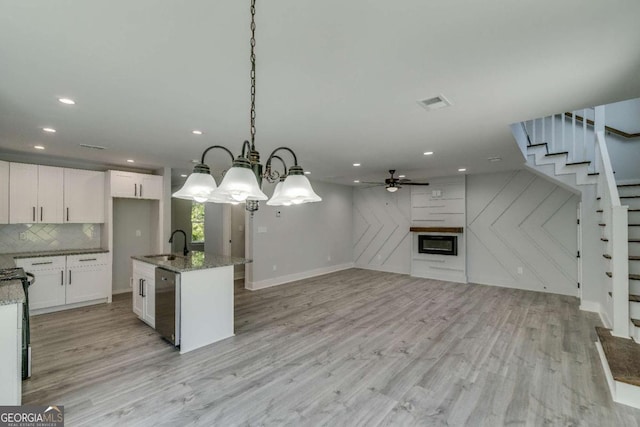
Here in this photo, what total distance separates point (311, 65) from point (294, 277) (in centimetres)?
553

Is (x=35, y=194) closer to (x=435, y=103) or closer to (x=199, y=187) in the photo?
(x=199, y=187)

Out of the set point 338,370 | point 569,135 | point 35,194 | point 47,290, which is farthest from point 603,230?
point 35,194

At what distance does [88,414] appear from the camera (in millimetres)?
2131

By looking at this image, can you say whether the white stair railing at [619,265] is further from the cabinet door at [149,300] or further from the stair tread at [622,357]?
the cabinet door at [149,300]

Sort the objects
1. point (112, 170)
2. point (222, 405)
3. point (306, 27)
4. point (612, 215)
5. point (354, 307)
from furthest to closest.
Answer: point (112, 170)
point (354, 307)
point (612, 215)
point (222, 405)
point (306, 27)

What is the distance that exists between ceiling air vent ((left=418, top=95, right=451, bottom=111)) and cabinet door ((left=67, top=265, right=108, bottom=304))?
558cm

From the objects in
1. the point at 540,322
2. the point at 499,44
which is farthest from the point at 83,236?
the point at 540,322

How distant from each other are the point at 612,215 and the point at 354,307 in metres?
3.50

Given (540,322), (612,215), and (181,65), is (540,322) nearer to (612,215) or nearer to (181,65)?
(612,215)

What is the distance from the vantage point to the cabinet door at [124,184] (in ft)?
16.6

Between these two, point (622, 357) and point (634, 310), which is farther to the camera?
point (634, 310)

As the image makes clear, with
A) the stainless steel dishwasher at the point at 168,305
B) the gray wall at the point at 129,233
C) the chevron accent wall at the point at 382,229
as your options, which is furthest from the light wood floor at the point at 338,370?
the chevron accent wall at the point at 382,229

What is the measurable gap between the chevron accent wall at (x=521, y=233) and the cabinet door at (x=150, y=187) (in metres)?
6.75

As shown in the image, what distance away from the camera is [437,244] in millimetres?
6887
